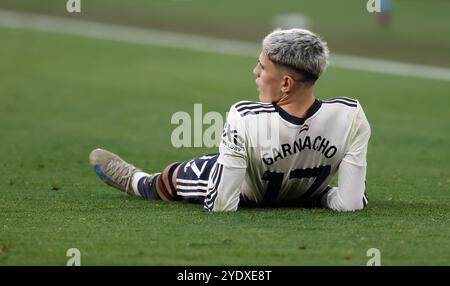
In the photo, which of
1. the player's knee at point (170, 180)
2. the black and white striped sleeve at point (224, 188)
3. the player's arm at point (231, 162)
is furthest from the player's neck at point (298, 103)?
the player's knee at point (170, 180)

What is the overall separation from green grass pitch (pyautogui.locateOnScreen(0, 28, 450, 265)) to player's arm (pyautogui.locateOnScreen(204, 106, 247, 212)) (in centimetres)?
16

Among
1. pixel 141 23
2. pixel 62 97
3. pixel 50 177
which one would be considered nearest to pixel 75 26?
pixel 141 23

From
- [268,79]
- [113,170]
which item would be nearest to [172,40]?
[113,170]

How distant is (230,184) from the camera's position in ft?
19.8

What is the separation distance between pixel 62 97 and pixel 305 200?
8.15 metres

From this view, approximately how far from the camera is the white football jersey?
6035 mm

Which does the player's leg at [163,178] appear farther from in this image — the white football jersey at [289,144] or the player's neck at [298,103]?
the player's neck at [298,103]

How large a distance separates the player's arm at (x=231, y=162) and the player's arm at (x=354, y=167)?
2.18 feet

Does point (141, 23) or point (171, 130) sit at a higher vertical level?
point (141, 23)

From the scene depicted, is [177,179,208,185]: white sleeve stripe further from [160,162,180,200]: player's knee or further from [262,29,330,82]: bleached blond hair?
[262,29,330,82]: bleached blond hair

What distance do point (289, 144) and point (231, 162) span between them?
387 mm

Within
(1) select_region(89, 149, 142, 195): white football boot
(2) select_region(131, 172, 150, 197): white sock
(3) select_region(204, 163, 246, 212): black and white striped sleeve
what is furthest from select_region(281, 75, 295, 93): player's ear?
(1) select_region(89, 149, 142, 195): white football boot
